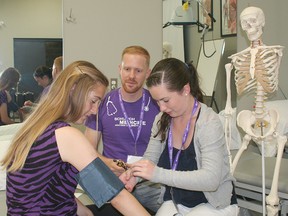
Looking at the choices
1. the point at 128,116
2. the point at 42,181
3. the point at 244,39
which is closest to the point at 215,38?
the point at 244,39

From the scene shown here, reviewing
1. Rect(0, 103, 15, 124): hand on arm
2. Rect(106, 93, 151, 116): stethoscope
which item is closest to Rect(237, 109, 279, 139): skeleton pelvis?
Rect(106, 93, 151, 116): stethoscope

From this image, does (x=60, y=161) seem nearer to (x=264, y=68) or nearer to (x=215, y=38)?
(x=264, y=68)

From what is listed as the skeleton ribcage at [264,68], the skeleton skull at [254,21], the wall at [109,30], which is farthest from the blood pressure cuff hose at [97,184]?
the wall at [109,30]

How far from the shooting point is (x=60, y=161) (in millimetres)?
1179

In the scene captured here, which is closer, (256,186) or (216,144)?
(216,144)

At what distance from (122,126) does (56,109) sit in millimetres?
1003

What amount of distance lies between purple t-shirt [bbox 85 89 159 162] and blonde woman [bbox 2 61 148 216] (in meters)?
0.91

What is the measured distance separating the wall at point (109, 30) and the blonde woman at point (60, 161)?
1599 mm

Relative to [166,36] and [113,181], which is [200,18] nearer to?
[166,36]

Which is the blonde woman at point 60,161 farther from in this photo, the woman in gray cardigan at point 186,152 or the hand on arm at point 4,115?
the hand on arm at point 4,115

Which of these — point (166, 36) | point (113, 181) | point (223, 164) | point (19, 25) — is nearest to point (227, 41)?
point (166, 36)

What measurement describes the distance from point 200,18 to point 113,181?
2.39m

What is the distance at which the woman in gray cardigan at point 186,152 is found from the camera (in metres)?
1.38

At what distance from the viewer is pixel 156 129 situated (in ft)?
5.49
